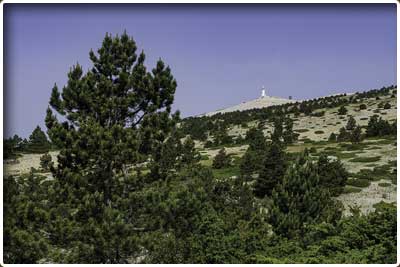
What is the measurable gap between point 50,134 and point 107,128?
1918mm

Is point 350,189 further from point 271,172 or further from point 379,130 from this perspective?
point 379,130

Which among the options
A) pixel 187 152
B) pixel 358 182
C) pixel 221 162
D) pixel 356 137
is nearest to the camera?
A: pixel 358 182

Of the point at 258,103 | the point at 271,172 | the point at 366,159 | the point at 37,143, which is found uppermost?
the point at 258,103

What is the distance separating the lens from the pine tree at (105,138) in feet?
49.4

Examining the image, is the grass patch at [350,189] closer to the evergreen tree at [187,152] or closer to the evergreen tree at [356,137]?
the evergreen tree at [187,152]

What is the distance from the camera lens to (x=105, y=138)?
596 inches

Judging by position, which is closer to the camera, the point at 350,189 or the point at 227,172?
the point at 350,189

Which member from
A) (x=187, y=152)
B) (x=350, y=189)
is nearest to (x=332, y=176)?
(x=350, y=189)

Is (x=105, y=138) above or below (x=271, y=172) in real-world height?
above

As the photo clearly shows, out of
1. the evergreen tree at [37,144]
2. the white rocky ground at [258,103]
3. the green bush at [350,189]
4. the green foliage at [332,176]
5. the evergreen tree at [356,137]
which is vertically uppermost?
the white rocky ground at [258,103]

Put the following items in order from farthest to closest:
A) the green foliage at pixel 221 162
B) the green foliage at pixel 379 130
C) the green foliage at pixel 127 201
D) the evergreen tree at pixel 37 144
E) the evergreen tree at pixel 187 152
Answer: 1. the evergreen tree at pixel 37 144
2. the green foliage at pixel 379 130
3. the green foliage at pixel 221 162
4. the evergreen tree at pixel 187 152
5. the green foliage at pixel 127 201

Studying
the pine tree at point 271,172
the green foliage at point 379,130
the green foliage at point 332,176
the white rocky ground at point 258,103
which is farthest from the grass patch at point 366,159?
the white rocky ground at point 258,103

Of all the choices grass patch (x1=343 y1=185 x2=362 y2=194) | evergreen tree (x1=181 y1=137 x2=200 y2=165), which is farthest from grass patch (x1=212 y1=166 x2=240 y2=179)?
grass patch (x1=343 y1=185 x2=362 y2=194)

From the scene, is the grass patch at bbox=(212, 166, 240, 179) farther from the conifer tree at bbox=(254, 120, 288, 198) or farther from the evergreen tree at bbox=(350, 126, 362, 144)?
the evergreen tree at bbox=(350, 126, 362, 144)
